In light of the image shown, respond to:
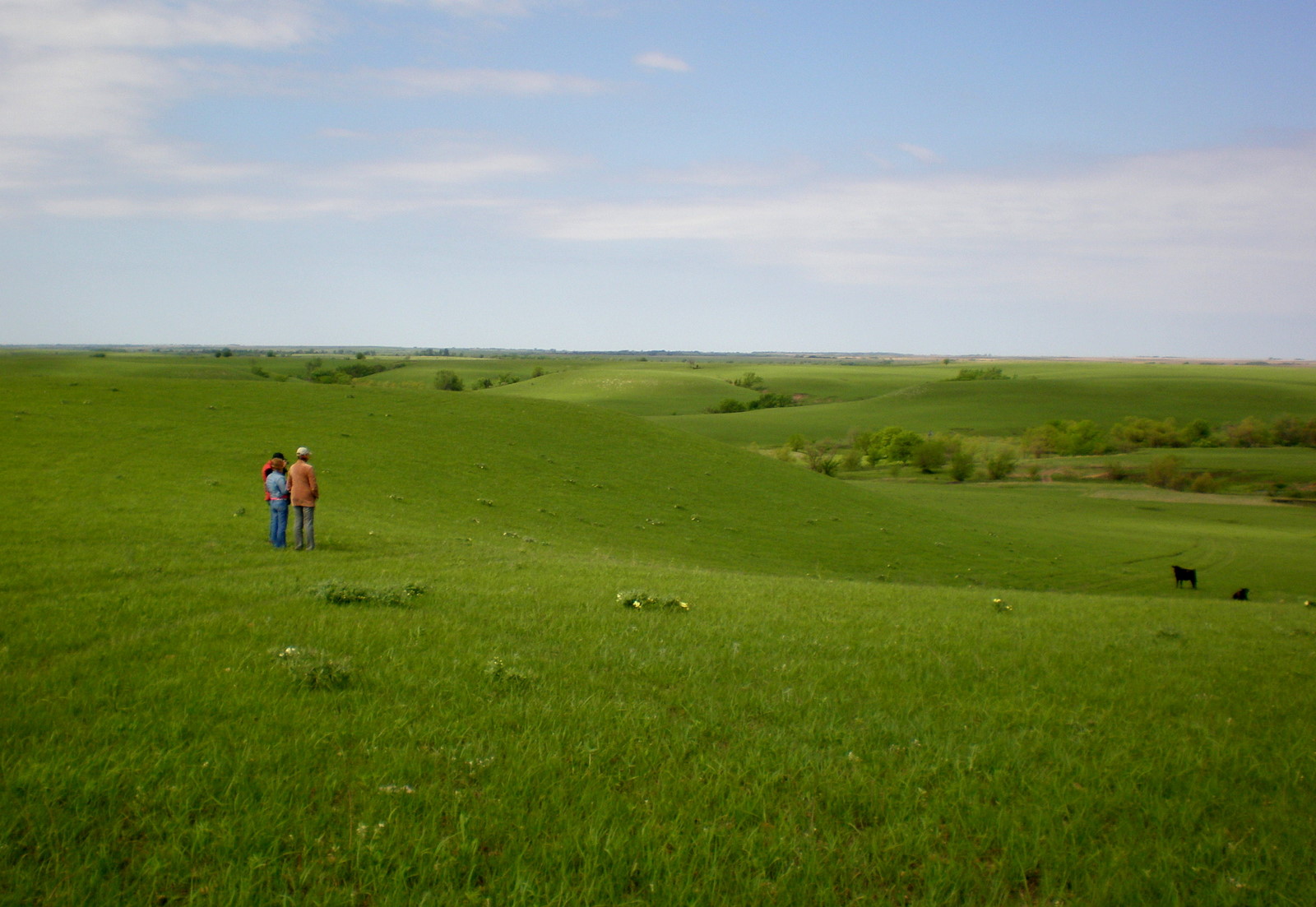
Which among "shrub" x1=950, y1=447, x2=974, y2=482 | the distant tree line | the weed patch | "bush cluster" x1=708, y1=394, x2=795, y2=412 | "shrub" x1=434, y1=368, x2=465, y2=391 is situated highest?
"shrub" x1=434, y1=368, x2=465, y2=391

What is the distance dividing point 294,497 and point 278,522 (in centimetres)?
100

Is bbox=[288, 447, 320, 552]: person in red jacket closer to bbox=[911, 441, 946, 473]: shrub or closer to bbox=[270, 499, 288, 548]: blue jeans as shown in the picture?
bbox=[270, 499, 288, 548]: blue jeans

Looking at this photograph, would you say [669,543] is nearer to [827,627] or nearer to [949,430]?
[827,627]

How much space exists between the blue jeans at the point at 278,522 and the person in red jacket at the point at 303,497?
0.28m

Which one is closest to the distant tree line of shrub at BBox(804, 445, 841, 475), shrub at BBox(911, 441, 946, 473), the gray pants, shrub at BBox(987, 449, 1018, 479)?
shrub at BBox(987, 449, 1018, 479)

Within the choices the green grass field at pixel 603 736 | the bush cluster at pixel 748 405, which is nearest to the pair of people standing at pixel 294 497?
the green grass field at pixel 603 736

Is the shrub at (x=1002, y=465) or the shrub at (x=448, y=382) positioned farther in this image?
the shrub at (x=448, y=382)

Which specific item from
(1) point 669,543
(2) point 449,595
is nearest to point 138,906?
(2) point 449,595

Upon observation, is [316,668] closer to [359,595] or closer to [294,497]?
[359,595]

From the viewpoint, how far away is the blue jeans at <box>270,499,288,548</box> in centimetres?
2025

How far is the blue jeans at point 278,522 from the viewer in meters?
20.2

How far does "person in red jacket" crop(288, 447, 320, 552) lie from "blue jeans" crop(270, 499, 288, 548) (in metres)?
0.28

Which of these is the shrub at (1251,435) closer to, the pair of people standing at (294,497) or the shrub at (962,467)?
the shrub at (962,467)

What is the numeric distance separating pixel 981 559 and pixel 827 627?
118ft
